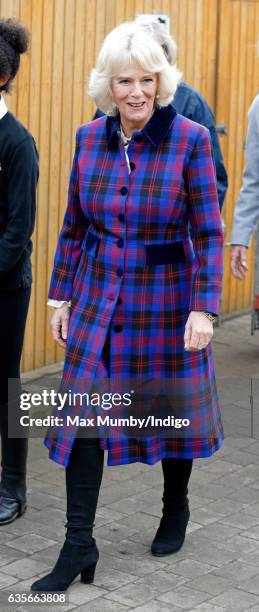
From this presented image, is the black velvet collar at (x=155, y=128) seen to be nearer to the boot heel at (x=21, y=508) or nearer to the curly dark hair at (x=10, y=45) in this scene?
the curly dark hair at (x=10, y=45)

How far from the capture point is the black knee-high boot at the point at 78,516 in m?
4.25

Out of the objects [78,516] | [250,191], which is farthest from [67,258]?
[250,191]

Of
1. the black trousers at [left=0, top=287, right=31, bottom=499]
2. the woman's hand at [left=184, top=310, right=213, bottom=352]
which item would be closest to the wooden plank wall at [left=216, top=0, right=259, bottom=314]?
the black trousers at [left=0, top=287, right=31, bottom=499]

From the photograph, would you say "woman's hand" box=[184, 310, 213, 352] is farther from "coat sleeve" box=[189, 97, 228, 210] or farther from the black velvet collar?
"coat sleeve" box=[189, 97, 228, 210]

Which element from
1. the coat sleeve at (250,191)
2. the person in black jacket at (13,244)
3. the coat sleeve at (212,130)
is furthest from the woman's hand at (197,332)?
the coat sleeve at (212,130)

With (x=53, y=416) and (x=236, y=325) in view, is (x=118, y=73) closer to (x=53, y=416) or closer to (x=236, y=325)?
A: (x=53, y=416)

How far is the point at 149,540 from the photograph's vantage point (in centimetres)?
479

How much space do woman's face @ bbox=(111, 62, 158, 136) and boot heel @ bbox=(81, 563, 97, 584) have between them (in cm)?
152

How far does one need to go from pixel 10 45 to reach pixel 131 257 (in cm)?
107

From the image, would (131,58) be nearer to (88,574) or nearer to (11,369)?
(11,369)

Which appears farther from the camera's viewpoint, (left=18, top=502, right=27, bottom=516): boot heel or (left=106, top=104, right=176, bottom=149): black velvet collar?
(left=18, top=502, right=27, bottom=516): boot heel

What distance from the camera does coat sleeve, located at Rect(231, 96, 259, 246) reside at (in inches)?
224

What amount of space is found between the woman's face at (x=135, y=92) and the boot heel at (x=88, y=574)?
1.52 meters

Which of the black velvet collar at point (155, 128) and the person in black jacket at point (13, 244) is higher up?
the black velvet collar at point (155, 128)
